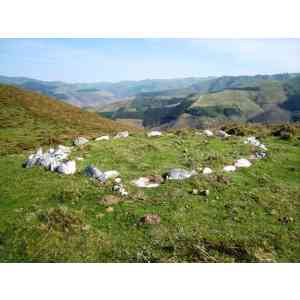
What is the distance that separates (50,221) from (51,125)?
1428 inches

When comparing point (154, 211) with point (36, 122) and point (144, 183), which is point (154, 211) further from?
point (36, 122)

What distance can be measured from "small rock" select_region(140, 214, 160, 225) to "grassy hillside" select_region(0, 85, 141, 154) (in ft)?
60.6

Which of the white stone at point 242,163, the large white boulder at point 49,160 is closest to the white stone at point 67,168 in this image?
the large white boulder at point 49,160

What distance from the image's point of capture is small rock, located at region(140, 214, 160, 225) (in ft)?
39.2

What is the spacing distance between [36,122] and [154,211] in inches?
1489

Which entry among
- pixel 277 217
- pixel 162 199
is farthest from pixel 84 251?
pixel 277 217

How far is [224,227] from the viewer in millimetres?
11734

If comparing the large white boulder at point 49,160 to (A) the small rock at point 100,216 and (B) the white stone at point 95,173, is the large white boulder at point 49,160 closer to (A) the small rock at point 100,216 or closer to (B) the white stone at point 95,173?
(B) the white stone at point 95,173

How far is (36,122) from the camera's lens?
46625 millimetres

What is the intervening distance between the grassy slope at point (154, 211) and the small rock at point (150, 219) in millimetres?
243

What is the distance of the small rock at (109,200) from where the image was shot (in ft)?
43.6

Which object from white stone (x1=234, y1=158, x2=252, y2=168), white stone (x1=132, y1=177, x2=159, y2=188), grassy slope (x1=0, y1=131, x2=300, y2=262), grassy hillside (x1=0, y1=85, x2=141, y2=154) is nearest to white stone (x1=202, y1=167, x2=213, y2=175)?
grassy slope (x1=0, y1=131, x2=300, y2=262)

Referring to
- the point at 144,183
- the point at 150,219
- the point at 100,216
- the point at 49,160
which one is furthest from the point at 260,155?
the point at 49,160

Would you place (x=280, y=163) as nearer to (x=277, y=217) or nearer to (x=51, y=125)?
(x=277, y=217)
